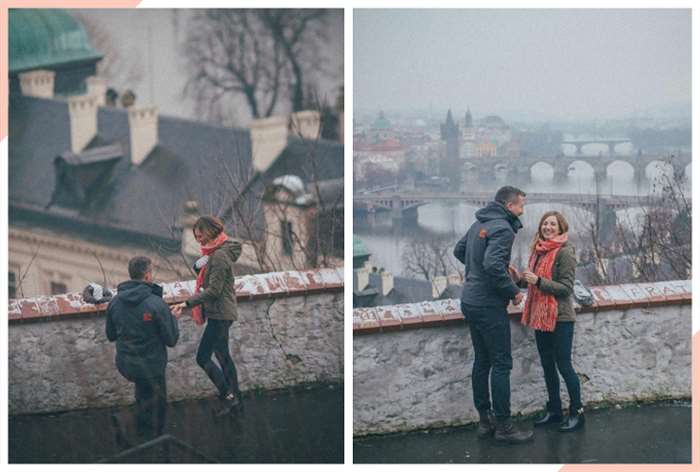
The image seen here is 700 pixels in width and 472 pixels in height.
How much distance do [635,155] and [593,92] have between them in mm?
421

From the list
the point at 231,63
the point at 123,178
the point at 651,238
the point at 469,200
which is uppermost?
the point at 231,63

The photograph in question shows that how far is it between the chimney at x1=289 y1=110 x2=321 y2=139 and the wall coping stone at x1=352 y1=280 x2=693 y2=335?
100 cm

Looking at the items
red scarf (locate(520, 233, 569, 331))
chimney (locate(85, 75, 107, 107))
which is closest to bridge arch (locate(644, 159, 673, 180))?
red scarf (locate(520, 233, 569, 331))

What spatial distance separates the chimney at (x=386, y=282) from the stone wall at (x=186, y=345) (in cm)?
23

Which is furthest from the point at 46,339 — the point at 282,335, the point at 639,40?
the point at 639,40

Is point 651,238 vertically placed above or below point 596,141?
below

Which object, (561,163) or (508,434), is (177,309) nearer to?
(508,434)

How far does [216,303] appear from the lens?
290 inches

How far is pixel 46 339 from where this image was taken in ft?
23.8

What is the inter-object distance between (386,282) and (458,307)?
0.47 metres

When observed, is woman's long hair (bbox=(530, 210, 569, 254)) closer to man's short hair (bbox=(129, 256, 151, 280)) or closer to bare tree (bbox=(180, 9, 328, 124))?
bare tree (bbox=(180, 9, 328, 124))

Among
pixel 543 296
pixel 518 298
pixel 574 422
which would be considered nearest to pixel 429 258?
pixel 518 298

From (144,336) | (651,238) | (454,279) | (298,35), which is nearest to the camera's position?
(144,336)

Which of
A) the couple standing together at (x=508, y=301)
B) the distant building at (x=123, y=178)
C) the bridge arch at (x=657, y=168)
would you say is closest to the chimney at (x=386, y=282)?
the distant building at (x=123, y=178)
